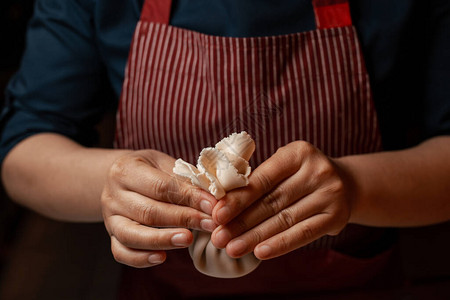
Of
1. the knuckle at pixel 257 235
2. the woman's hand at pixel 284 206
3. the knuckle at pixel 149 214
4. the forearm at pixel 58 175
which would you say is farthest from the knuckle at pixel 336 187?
the forearm at pixel 58 175

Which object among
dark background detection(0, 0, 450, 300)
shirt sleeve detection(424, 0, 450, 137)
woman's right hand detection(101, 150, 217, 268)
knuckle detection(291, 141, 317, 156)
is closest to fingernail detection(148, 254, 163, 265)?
woman's right hand detection(101, 150, 217, 268)

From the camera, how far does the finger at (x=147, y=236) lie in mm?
487

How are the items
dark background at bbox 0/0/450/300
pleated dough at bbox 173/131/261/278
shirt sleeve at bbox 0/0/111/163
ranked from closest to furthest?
pleated dough at bbox 173/131/261/278 < dark background at bbox 0/0/450/300 < shirt sleeve at bbox 0/0/111/163

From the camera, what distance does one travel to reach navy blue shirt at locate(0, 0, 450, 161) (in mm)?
691

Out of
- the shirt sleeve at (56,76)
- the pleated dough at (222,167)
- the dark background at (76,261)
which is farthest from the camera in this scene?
the shirt sleeve at (56,76)

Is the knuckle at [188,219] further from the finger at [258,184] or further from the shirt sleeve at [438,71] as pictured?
the shirt sleeve at [438,71]

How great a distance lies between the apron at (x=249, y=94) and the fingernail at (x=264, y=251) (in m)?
0.18

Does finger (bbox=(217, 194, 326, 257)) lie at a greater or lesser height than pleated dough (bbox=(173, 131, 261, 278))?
lesser

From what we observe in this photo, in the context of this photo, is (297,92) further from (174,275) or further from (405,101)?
(174,275)

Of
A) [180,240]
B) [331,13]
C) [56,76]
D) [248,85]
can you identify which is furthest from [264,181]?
[56,76]

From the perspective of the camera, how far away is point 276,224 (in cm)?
51

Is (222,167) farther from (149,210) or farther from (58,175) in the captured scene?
(58,175)

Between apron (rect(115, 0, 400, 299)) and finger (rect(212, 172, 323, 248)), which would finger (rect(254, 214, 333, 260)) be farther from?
apron (rect(115, 0, 400, 299))

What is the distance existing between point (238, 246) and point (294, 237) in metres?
0.07
